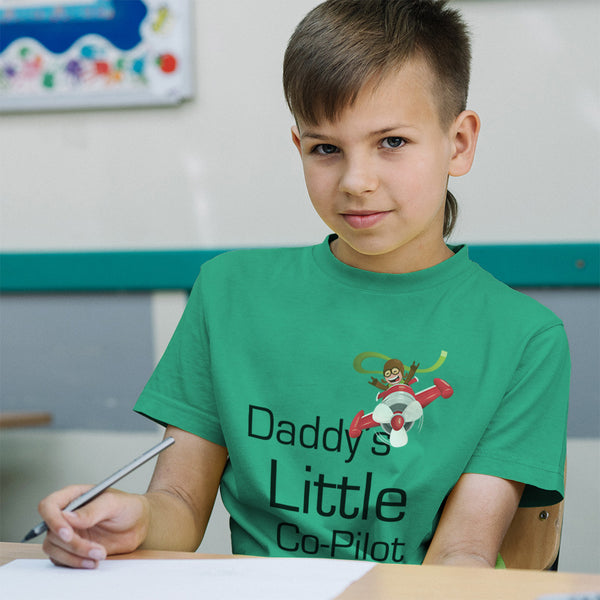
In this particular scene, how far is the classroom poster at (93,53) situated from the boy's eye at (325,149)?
2.92 feet

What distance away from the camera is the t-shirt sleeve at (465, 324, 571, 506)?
2.70 ft

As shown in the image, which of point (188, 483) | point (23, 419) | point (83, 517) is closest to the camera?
point (83, 517)

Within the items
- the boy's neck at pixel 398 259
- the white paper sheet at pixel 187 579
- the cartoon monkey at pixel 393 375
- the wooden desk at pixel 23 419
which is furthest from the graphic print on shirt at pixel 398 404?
the wooden desk at pixel 23 419

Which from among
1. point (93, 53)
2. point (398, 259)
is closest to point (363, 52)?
point (398, 259)

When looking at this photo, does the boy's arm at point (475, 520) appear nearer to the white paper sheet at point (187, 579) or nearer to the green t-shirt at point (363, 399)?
the green t-shirt at point (363, 399)

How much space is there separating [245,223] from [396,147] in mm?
883

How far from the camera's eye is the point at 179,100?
1.68m

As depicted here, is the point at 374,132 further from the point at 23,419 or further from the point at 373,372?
the point at 23,419

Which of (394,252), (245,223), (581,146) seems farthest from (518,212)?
(394,252)

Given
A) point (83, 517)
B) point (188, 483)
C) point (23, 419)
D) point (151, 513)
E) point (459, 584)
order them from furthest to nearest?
point (23, 419)
point (188, 483)
point (151, 513)
point (83, 517)
point (459, 584)

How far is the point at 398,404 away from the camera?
854mm

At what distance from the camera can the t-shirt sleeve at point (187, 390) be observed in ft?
3.06

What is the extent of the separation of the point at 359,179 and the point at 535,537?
441 mm

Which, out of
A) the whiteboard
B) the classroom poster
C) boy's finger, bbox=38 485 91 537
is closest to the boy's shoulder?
boy's finger, bbox=38 485 91 537
